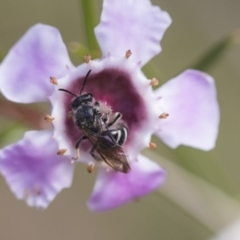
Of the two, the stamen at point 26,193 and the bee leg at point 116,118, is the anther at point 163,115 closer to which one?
the bee leg at point 116,118

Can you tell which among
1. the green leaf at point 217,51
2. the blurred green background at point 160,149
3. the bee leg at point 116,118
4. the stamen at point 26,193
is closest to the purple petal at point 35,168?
the stamen at point 26,193

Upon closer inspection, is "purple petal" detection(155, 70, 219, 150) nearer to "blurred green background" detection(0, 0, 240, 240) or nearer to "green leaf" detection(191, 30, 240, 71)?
"green leaf" detection(191, 30, 240, 71)

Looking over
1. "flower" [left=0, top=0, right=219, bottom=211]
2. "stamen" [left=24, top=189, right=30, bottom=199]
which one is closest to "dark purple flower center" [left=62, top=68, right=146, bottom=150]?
"flower" [left=0, top=0, right=219, bottom=211]

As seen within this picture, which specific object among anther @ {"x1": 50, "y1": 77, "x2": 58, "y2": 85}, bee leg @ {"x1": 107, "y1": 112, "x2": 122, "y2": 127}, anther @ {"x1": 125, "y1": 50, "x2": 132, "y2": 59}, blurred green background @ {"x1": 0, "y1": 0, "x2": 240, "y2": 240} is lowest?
blurred green background @ {"x1": 0, "y1": 0, "x2": 240, "y2": 240}

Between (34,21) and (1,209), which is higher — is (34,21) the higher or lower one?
the higher one

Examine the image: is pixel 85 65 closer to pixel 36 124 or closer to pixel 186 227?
pixel 36 124

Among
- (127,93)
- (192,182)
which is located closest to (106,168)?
(127,93)

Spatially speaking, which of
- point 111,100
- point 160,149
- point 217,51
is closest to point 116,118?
point 111,100
